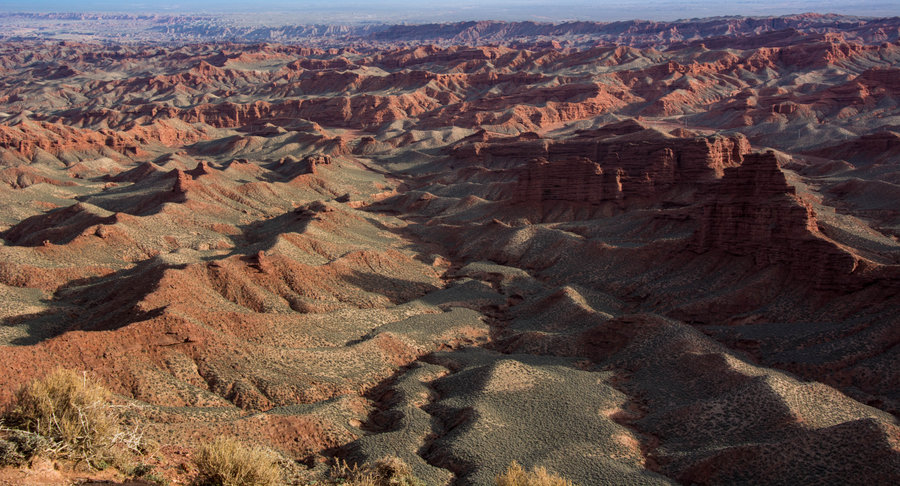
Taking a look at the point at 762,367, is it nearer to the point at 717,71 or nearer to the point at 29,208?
the point at 29,208

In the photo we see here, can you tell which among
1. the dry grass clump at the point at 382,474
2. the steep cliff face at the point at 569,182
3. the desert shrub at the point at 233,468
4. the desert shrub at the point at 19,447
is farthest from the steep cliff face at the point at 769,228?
the desert shrub at the point at 19,447

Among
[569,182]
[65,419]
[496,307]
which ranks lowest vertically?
[496,307]

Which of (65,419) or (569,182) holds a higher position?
(65,419)

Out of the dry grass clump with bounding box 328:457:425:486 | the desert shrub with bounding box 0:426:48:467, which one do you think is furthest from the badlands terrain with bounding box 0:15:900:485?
the desert shrub with bounding box 0:426:48:467

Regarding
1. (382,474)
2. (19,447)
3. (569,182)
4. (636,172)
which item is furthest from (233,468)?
(636,172)

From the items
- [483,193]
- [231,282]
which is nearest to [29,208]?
[231,282]

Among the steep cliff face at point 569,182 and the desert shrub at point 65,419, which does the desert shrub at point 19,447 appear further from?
the steep cliff face at point 569,182

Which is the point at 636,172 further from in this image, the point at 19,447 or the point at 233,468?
the point at 19,447
